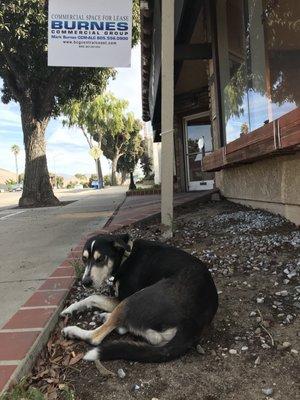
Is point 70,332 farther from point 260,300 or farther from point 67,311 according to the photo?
point 260,300

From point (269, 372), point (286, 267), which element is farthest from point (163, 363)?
point (286, 267)

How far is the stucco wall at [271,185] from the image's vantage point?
15.9ft

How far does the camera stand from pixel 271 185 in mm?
5562

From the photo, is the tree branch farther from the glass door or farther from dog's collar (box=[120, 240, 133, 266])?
dog's collar (box=[120, 240, 133, 266])

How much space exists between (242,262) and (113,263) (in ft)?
4.35

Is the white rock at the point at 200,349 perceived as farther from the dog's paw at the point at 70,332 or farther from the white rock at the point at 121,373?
the dog's paw at the point at 70,332

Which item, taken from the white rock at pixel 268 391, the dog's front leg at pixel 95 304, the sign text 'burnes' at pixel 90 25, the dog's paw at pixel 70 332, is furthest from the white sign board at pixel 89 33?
the white rock at pixel 268 391

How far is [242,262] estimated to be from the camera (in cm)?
399

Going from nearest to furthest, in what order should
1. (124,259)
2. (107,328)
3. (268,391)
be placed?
(268,391)
(107,328)
(124,259)

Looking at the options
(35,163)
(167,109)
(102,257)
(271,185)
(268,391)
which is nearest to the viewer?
(268,391)

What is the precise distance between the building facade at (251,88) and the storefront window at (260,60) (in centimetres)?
1

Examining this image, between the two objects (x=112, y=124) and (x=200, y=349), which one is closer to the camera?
(x=200, y=349)

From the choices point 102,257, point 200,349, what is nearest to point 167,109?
point 102,257

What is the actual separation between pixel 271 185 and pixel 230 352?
10.7 feet
